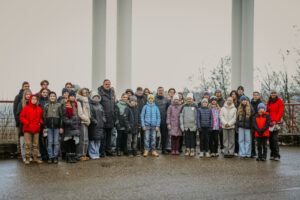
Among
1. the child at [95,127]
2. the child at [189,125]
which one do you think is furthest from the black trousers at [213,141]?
the child at [95,127]

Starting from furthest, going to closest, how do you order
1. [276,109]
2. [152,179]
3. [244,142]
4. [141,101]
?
[141,101]
[244,142]
[276,109]
[152,179]

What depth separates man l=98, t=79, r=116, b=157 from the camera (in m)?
8.75

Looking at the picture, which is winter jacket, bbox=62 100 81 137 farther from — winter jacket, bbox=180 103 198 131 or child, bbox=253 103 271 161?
child, bbox=253 103 271 161

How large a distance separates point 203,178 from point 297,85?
10.7 meters

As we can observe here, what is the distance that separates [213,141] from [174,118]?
52.7 inches

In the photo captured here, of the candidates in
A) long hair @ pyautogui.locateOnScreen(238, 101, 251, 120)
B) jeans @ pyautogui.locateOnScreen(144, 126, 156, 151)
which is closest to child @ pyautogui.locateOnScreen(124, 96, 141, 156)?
jeans @ pyautogui.locateOnScreen(144, 126, 156, 151)

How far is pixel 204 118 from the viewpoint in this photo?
8.95 meters

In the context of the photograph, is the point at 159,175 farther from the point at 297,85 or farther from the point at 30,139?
the point at 297,85

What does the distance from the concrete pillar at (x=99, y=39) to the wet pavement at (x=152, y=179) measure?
13.0 ft

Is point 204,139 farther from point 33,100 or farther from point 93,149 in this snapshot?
point 33,100

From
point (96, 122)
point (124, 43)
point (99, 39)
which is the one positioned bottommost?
point (96, 122)

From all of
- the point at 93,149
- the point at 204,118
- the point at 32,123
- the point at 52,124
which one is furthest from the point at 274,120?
the point at 32,123

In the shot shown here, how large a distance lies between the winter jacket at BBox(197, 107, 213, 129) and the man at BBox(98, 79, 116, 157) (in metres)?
2.48

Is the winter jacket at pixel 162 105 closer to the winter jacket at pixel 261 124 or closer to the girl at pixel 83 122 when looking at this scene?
the girl at pixel 83 122
